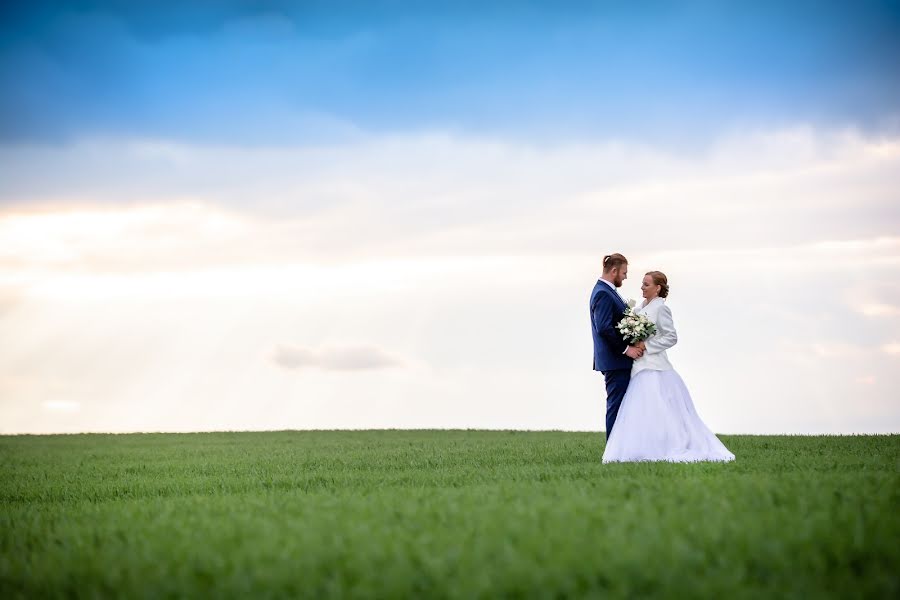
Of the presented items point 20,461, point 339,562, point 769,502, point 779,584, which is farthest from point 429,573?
point 20,461

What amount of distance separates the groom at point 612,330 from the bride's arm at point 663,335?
0.25m

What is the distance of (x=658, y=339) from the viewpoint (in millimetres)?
17562

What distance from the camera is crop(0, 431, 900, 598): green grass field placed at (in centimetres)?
786

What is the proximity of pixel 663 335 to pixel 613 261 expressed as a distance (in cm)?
164

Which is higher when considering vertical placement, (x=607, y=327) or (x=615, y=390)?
(x=607, y=327)

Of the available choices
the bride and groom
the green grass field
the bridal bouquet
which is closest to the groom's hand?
the bride and groom

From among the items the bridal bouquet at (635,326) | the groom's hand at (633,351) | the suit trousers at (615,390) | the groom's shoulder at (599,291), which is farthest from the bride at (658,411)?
the groom's shoulder at (599,291)

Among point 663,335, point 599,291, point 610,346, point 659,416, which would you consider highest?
point 599,291

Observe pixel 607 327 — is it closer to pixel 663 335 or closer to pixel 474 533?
pixel 663 335

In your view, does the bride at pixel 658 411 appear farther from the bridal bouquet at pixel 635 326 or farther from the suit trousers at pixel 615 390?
the suit trousers at pixel 615 390

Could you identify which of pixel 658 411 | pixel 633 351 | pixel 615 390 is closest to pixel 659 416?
pixel 658 411

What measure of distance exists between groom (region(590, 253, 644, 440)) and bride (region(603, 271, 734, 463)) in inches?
12.4

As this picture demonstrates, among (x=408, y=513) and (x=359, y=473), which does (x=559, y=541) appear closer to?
(x=408, y=513)

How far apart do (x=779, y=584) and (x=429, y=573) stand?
112 inches
